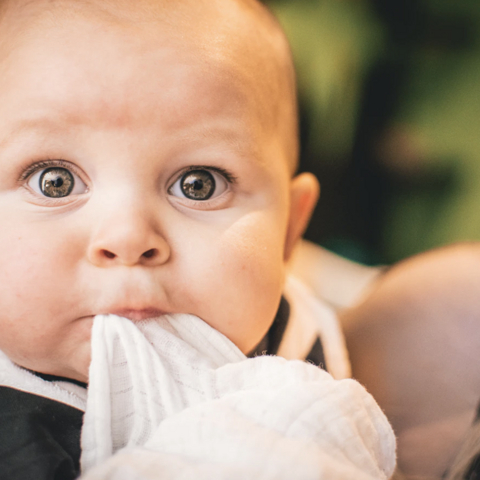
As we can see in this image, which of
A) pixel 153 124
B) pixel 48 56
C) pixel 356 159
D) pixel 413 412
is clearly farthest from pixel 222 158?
pixel 356 159

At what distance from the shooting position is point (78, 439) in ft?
1.71

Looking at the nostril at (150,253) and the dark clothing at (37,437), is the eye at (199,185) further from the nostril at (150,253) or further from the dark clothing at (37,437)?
the dark clothing at (37,437)

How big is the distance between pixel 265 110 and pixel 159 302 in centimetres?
29

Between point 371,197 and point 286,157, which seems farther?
point 371,197

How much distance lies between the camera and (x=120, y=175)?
1.82 feet

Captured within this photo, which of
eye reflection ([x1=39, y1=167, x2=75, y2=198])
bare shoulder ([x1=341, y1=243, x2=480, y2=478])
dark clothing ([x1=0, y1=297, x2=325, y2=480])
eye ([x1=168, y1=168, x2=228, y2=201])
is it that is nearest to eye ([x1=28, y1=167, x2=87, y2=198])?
eye reflection ([x1=39, y1=167, x2=75, y2=198])

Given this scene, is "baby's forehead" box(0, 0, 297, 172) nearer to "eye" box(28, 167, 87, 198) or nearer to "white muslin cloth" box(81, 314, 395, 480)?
"eye" box(28, 167, 87, 198)

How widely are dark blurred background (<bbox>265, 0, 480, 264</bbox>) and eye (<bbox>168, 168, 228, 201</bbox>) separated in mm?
769

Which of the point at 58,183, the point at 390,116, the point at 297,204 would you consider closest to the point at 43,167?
the point at 58,183

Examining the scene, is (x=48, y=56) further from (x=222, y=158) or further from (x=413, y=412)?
(x=413, y=412)

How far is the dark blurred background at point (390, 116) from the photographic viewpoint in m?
1.31

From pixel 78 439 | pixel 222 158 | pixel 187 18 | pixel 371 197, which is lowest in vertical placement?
pixel 371 197

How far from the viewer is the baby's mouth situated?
542 millimetres

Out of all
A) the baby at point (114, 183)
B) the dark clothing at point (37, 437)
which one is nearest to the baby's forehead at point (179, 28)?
the baby at point (114, 183)
